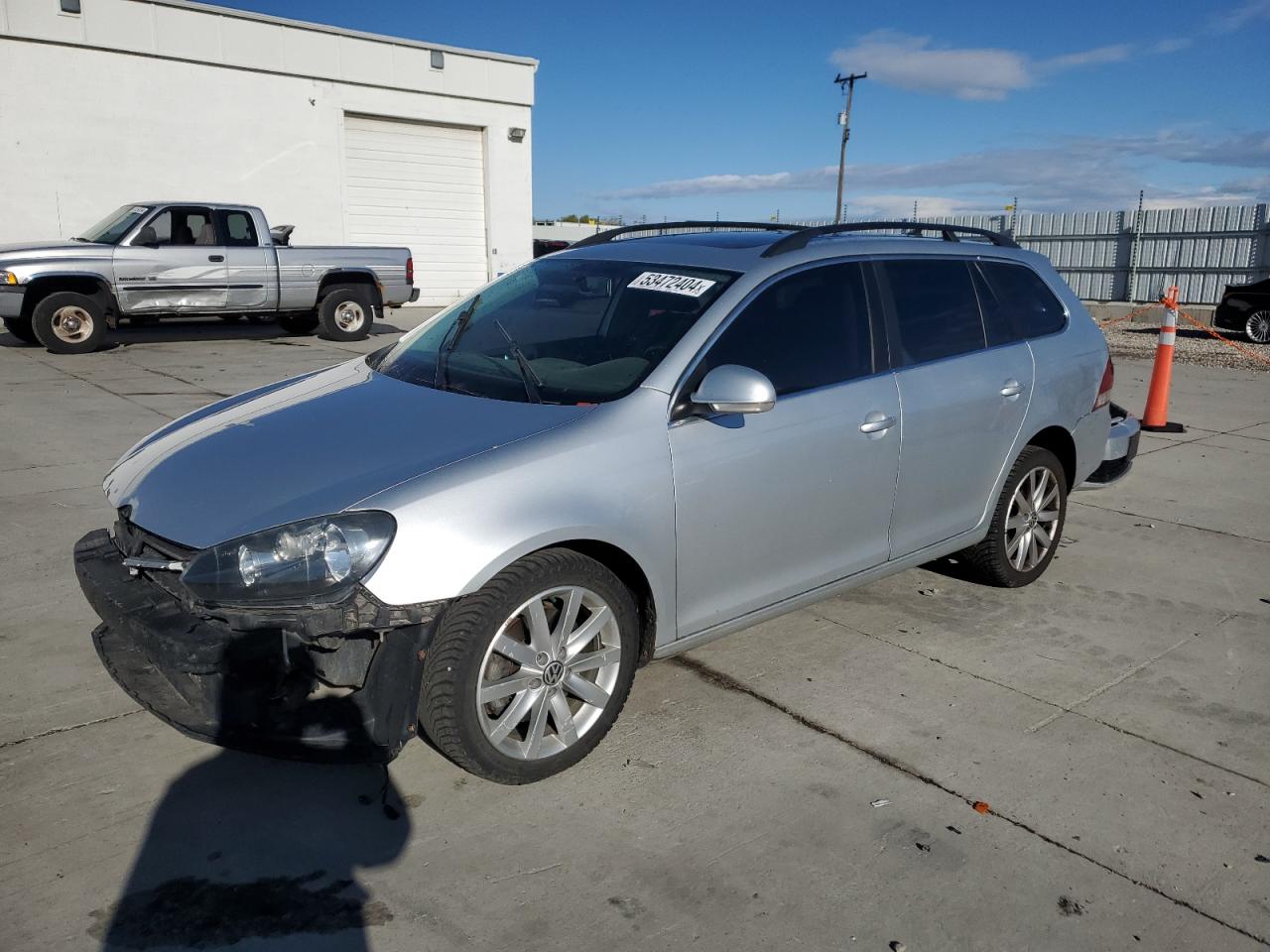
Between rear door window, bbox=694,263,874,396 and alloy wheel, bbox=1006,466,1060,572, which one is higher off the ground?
rear door window, bbox=694,263,874,396

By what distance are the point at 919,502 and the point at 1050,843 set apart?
164cm

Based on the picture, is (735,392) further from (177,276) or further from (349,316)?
(349,316)

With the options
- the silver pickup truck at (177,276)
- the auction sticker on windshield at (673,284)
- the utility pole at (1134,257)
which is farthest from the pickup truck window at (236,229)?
the utility pole at (1134,257)

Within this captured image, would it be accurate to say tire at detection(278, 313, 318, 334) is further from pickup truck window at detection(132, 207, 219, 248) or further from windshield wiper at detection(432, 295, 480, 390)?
windshield wiper at detection(432, 295, 480, 390)

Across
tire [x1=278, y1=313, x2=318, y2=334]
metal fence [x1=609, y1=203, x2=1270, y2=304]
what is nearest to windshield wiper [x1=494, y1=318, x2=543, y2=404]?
tire [x1=278, y1=313, x2=318, y2=334]

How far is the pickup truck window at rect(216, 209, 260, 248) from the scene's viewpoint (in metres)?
13.6

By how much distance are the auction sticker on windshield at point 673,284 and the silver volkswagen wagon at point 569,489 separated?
0.04 ft

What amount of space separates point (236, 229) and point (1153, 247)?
20987mm

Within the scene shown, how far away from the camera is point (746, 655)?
4.28 meters

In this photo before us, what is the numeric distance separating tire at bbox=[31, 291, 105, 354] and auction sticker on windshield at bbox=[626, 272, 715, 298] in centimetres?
1105

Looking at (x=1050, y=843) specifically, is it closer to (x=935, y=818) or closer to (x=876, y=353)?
(x=935, y=818)

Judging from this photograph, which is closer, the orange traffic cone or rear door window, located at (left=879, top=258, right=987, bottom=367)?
rear door window, located at (left=879, top=258, right=987, bottom=367)

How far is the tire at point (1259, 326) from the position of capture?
669 inches

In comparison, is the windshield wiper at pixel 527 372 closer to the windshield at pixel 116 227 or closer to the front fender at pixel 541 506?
the front fender at pixel 541 506
